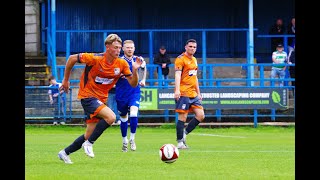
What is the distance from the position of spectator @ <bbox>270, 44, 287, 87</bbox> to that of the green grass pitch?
758 cm

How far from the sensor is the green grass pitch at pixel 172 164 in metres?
13.5

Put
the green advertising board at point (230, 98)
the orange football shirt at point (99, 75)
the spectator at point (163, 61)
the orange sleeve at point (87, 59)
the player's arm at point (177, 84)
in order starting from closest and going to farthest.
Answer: the orange sleeve at point (87, 59), the orange football shirt at point (99, 75), the player's arm at point (177, 84), the green advertising board at point (230, 98), the spectator at point (163, 61)

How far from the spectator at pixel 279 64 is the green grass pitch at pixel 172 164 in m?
7.58

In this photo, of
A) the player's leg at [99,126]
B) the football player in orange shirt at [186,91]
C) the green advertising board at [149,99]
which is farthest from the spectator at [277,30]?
the player's leg at [99,126]

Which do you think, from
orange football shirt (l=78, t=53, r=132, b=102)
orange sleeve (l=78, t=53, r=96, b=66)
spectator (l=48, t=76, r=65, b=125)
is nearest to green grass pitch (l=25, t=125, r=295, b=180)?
orange football shirt (l=78, t=53, r=132, b=102)

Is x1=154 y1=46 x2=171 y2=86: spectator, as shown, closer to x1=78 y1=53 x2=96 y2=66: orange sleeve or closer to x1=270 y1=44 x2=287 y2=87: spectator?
x1=270 y1=44 x2=287 y2=87: spectator

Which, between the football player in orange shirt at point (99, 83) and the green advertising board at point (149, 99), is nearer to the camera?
the football player in orange shirt at point (99, 83)

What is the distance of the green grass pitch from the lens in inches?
531

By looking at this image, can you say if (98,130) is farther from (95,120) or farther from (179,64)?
(179,64)

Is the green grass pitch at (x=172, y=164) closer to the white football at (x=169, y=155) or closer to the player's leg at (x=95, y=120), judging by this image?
the white football at (x=169, y=155)

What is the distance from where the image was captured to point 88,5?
38062 millimetres
